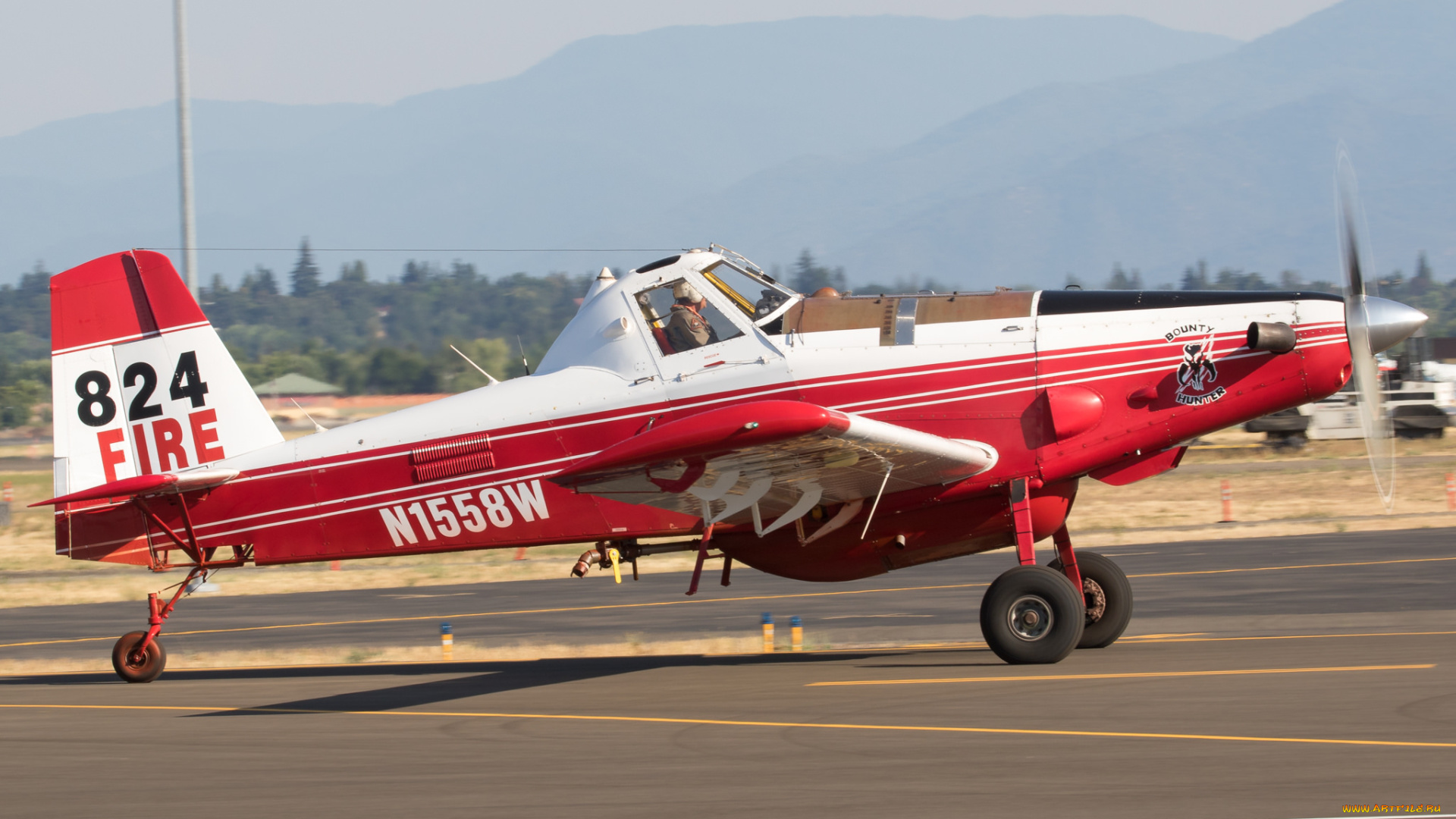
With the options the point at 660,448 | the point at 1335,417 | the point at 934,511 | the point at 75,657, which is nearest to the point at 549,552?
the point at 75,657

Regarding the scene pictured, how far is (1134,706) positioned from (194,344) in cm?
828

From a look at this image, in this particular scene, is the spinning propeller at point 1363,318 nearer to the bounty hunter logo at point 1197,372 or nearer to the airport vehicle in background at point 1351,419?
the bounty hunter logo at point 1197,372

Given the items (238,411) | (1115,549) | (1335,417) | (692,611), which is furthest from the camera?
(1335,417)

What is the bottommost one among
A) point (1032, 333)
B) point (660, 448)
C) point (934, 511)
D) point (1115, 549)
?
point (1115, 549)

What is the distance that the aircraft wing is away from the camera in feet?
27.1

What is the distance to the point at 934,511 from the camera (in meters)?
10.5

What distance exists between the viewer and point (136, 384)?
11.7m

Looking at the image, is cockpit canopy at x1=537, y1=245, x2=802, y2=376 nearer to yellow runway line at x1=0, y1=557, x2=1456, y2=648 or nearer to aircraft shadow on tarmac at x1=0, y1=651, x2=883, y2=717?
aircraft shadow on tarmac at x1=0, y1=651, x2=883, y2=717

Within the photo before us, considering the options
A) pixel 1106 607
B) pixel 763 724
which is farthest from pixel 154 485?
pixel 1106 607

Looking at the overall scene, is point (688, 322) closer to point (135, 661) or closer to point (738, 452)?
point (738, 452)

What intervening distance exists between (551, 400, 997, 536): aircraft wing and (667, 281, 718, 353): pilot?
1036mm

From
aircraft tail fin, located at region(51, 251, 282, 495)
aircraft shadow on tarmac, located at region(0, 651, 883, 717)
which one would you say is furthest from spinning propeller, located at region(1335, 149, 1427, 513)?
aircraft tail fin, located at region(51, 251, 282, 495)

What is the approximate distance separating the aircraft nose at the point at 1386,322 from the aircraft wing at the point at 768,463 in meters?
2.81

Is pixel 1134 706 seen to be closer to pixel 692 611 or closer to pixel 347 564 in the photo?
pixel 692 611
